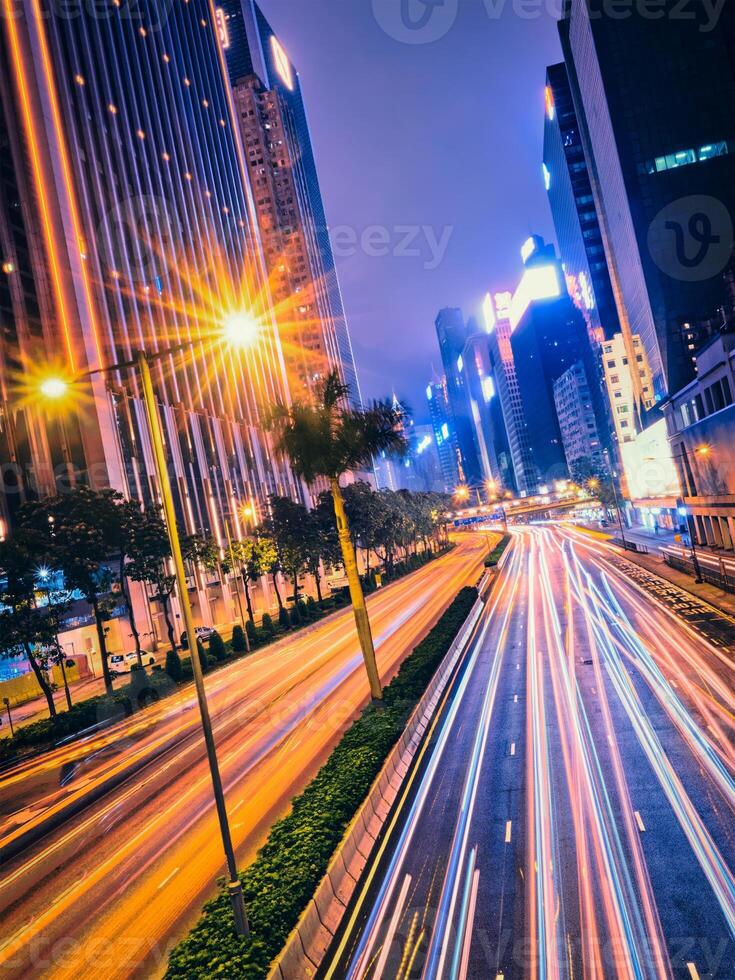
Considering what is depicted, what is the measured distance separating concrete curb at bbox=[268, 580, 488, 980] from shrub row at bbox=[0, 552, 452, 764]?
19216 millimetres

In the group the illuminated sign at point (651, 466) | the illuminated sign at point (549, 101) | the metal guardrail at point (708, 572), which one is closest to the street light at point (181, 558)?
the metal guardrail at point (708, 572)

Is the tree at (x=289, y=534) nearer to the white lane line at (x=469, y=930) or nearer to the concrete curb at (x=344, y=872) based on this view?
the concrete curb at (x=344, y=872)

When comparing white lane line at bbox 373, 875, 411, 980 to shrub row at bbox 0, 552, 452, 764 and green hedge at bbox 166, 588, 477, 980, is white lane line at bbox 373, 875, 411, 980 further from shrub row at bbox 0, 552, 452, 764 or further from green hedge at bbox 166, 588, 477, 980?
shrub row at bbox 0, 552, 452, 764

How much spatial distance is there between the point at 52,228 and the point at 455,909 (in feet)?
219

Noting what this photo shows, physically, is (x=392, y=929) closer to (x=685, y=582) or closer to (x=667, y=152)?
(x=685, y=582)

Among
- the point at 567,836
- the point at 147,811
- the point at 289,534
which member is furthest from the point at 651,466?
the point at 147,811

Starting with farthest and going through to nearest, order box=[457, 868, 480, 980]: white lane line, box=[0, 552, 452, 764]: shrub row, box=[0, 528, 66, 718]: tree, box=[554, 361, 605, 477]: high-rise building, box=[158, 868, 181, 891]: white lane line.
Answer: box=[554, 361, 605, 477]: high-rise building < box=[0, 528, 66, 718]: tree < box=[0, 552, 452, 764]: shrub row < box=[158, 868, 181, 891]: white lane line < box=[457, 868, 480, 980]: white lane line

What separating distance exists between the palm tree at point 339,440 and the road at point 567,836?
5.83 meters

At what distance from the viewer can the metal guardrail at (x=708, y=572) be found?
36812mm

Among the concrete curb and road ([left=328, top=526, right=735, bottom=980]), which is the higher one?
the concrete curb

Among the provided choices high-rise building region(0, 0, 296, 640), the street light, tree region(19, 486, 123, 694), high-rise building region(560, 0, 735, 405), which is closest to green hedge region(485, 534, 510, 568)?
high-rise building region(0, 0, 296, 640)

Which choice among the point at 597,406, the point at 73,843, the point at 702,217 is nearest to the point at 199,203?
the point at 702,217

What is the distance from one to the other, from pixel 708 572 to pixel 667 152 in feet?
Answer: 338

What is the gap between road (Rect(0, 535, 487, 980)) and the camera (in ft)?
39.6
